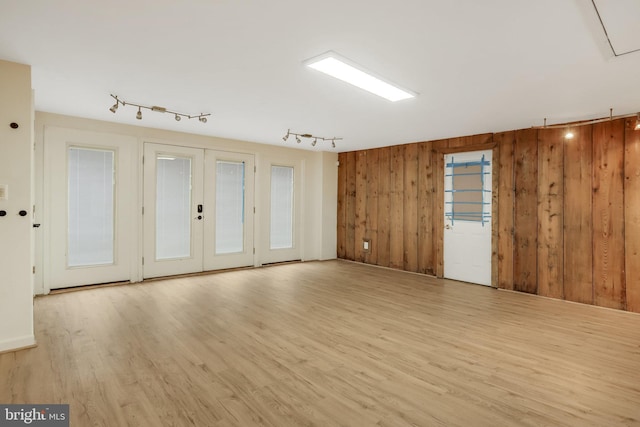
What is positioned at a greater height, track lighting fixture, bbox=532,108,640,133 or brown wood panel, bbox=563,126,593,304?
track lighting fixture, bbox=532,108,640,133

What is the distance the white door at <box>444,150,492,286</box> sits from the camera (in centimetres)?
564

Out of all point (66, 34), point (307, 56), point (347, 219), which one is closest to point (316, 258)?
point (347, 219)

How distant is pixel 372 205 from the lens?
24.2 feet

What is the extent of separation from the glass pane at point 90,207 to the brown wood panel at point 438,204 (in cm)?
547

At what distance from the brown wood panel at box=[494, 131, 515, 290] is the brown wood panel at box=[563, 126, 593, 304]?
714 mm

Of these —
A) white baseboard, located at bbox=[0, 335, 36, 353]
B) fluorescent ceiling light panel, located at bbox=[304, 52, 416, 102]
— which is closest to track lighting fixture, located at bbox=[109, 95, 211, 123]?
fluorescent ceiling light panel, located at bbox=[304, 52, 416, 102]

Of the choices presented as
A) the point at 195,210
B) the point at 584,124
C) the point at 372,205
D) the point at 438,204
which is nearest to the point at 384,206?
the point at 372,205

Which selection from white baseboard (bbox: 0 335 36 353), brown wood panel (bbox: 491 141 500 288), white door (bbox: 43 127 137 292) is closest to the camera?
white baseboard (bbox: 0 335 36 353)

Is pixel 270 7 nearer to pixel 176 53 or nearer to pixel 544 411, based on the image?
pixel 176 53

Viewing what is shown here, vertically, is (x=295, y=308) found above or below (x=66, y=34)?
below

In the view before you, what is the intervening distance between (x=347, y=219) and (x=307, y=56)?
5470mm

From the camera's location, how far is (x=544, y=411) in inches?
84.4

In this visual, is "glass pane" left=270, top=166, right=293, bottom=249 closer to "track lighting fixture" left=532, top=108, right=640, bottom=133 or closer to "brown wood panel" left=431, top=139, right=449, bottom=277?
"brown wood panel" left=431, top=139, right=449, bottom=277

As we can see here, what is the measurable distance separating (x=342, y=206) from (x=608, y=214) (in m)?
4.92
